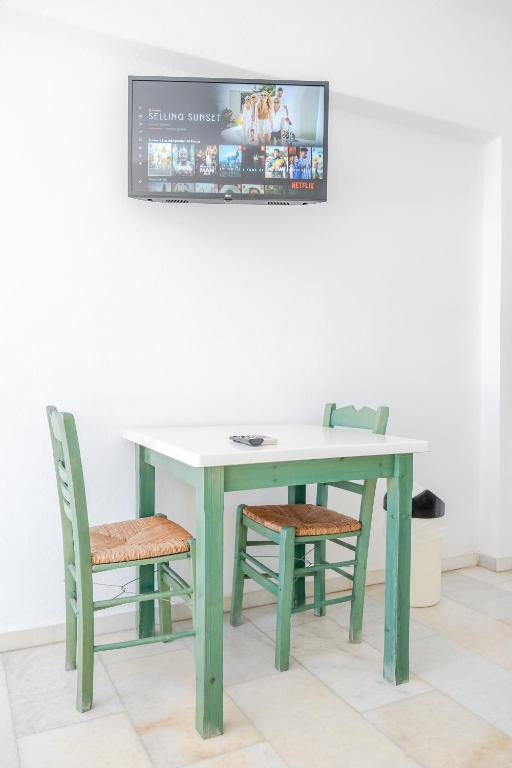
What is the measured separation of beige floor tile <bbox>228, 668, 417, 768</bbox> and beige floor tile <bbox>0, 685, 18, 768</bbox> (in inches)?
27.3

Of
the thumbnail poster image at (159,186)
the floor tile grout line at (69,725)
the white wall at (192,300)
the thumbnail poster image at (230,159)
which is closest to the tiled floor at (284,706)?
the floor tile grout line at (69,725)

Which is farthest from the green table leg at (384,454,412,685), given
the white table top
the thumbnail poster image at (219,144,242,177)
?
the thumbnail poster image at (219,144,242,177)

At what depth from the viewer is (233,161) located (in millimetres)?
2604

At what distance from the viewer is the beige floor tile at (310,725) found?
1744 millimetres

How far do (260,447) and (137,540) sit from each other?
0.55 m

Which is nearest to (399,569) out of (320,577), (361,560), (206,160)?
(361,560)

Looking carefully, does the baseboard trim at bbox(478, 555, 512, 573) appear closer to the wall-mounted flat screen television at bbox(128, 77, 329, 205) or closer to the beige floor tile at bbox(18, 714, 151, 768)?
the wall-mounted flat screen television at bbox(128, 77, 329, 205)

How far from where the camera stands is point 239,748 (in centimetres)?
180

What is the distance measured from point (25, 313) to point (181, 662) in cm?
150

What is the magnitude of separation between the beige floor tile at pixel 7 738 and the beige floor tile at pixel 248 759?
510 millimetres

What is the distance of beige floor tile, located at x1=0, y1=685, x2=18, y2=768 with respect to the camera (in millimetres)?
1727

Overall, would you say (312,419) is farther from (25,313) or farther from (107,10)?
(107,10)

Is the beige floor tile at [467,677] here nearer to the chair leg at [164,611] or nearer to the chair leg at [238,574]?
the chair leg at [238,574]

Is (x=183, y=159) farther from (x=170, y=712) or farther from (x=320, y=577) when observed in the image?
(x=170, y=712)
